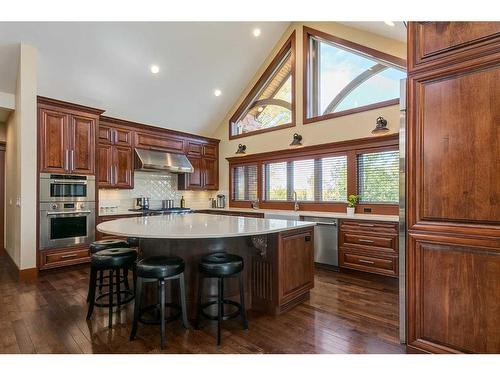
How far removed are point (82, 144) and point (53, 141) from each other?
384 millimetres

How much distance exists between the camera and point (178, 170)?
5746mm

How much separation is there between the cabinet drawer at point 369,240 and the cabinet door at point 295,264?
1.18 metres

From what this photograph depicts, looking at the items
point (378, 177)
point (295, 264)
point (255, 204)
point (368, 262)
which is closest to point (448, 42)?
point (295, 264)

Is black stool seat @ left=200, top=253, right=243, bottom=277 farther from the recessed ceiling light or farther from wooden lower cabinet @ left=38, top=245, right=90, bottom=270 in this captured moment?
the recessed ceiling light

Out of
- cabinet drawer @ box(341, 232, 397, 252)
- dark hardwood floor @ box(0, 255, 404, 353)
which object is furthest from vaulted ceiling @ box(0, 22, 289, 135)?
cabinet drawer @ box(341, 232, 397, 252)

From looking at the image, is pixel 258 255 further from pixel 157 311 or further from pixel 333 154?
pixel 333 154

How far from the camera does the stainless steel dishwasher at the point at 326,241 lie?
13.7 feet

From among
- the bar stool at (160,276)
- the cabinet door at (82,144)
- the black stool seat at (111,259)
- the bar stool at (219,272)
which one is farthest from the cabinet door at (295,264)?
the cabinet door at (82,144)

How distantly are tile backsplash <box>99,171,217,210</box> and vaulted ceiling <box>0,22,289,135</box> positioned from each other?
119 centimetres

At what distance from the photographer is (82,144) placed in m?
4.37

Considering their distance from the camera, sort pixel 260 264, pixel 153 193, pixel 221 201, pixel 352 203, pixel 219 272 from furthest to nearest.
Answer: pixel 221 201 < pixel 153 193 < pixel 352 203 < pixel 260 264 < pixel 219 272

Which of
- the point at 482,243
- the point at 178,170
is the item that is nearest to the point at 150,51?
the point at 178,170

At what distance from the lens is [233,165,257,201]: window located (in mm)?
6203

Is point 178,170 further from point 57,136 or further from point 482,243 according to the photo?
point 482,243
